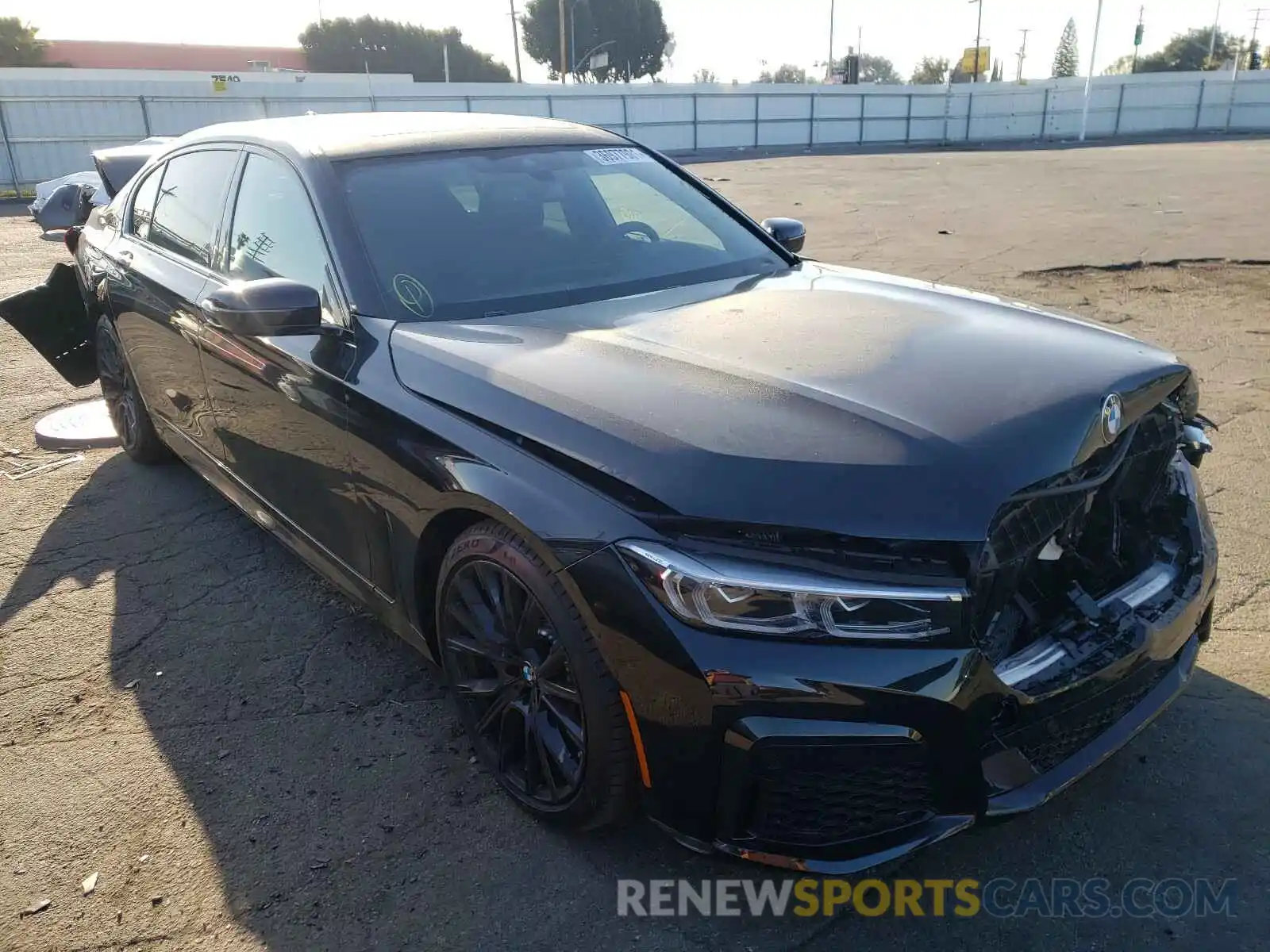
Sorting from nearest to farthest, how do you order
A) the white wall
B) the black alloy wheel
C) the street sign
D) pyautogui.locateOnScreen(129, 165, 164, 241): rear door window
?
the black alloy wheel, pyautogui.locateOnScreen(129, 165, 164, 241): rear door window, the white wall, the street sign

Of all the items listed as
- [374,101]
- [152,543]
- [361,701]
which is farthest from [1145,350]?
[374,101]

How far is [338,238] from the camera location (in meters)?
2.91

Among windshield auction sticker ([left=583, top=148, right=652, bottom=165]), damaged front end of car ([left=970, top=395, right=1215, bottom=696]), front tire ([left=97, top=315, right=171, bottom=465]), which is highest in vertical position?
windshield auction sticker ([left=583, top=148, right=652, bottom=165])

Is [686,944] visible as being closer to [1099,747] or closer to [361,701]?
[1099,747]

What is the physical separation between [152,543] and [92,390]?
2.99m

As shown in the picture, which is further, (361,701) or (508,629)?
(361,701)

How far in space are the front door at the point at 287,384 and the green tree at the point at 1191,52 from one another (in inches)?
3583

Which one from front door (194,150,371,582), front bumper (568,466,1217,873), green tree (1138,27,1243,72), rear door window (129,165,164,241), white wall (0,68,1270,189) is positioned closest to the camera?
front bumper (568,466,1217,873)

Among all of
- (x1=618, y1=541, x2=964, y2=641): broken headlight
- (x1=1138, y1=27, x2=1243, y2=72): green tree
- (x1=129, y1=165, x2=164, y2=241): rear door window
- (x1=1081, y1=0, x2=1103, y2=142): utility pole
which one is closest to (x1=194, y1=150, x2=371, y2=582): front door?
(x1=129, y1=165, x2=164, y2=241): rear door window

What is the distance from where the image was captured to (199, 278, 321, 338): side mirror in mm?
2723

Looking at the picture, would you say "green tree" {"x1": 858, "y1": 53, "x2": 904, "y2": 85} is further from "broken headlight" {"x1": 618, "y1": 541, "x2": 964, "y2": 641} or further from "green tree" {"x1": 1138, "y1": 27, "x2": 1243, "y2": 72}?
"broken headlight" {"x1": 618, "y1": 541, "x2": 964, "y2": 641}

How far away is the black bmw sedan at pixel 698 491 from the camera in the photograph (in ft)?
6.16

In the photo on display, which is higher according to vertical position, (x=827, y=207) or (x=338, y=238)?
(x=338, y=238)

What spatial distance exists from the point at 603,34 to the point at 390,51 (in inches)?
611
